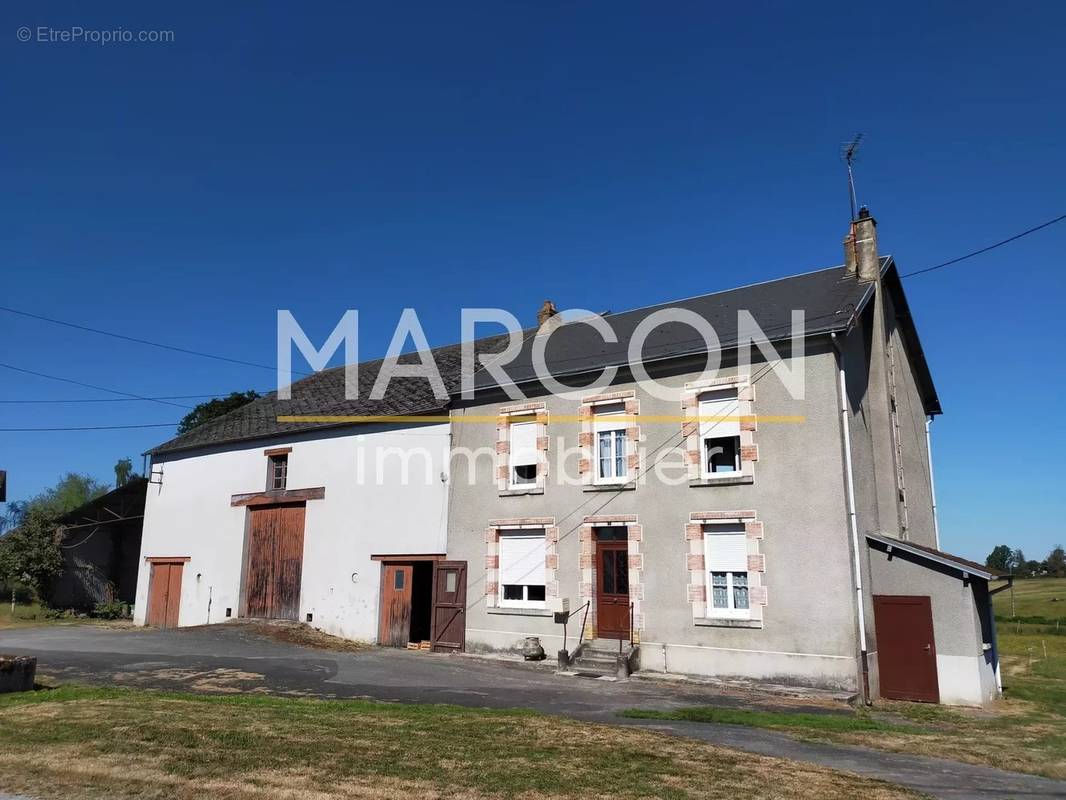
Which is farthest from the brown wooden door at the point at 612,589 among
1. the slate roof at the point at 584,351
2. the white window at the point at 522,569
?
the slate roof at the point at 584,351

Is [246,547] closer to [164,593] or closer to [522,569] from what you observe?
[164,593]

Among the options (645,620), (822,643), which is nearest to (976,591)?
(822,643)

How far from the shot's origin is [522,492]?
18.5 meters

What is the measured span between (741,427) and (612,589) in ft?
14.9

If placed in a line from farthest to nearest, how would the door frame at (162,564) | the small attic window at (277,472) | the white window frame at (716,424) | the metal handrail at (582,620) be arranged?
the door frame at (162,564)
the small attic window at (277,472)
the metal handrail at (582,620)
the white window frame at (716,424)

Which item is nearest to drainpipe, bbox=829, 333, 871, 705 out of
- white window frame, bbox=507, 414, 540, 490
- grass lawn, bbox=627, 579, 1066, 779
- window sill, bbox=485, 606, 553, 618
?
grass lawn, bbox=627, 579, 1066, 779

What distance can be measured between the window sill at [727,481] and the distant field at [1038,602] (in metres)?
31.7

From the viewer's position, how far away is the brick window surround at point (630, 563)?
16203 millimetres

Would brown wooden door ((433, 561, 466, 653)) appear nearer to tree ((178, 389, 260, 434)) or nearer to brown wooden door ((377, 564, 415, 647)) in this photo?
brown wooden door ((377, 564, 415, 647))

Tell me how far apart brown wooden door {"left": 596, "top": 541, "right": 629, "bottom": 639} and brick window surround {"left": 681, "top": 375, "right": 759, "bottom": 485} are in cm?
242

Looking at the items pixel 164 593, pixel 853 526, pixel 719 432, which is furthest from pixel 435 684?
pixel 164 593

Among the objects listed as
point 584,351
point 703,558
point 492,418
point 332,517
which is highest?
point 584,351

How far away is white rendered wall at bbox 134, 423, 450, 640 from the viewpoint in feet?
66.9

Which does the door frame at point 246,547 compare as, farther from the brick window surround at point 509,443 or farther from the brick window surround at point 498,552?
the brick window surround at point 509,443
